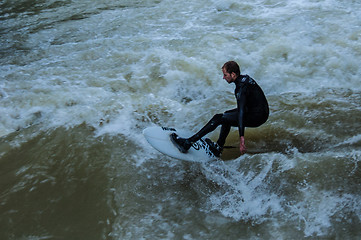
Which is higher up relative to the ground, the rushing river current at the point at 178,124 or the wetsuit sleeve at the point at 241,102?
the wetsuit sleeve at the point at 241,102

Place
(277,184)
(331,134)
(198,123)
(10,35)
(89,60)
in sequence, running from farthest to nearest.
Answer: (10,35) → (89,60) → (198,123) → (331,134) → (277,184)

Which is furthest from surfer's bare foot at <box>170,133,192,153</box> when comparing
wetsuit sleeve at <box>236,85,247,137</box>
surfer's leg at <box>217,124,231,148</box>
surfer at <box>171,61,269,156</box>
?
wetsuit sleeve at <box>236,85,247,137</box>

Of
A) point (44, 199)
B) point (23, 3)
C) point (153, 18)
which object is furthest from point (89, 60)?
point (23, 3)

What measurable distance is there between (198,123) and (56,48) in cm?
467

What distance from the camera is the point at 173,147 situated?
14.7 ft

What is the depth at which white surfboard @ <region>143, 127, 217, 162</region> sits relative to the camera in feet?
14.4

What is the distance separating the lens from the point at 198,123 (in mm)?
5246

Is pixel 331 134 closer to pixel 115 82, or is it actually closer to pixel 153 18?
pixel 115 82

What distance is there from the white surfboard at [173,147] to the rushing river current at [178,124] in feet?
0.31

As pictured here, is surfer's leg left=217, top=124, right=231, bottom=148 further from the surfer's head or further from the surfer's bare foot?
the surfer's head

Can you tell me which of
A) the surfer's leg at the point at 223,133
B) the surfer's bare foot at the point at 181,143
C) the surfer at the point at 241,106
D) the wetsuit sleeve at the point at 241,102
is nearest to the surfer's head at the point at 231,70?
the surfer at the point at 241,106

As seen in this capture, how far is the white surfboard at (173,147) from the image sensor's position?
4379mm

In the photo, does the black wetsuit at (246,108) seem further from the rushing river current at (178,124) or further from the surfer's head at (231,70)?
the rushing river current at (178,124)

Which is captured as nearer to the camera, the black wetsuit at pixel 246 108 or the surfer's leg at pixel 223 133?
the black wetsuit at pixel 246 108
